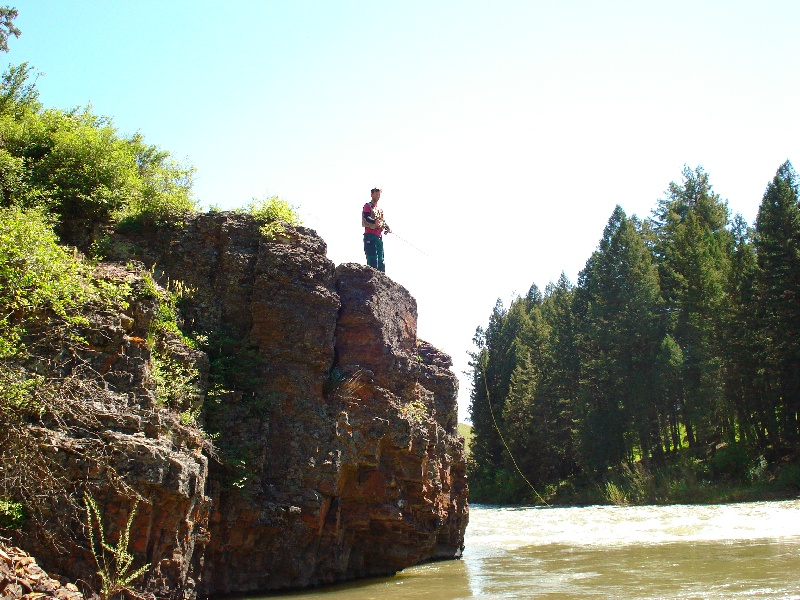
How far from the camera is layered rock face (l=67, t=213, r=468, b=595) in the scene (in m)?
10.8

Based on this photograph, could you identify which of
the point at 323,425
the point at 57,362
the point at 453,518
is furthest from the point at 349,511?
the point at 57,362

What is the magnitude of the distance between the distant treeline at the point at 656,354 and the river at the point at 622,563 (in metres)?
8.38

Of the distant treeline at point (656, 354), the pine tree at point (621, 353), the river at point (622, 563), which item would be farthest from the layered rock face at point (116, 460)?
the pine tree at point (621, 353)

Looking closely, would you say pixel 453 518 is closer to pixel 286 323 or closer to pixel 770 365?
pixel 286 323

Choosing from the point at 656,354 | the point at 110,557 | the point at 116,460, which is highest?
the point at 656,354

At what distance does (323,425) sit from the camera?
39.3ft

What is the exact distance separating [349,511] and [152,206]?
6.84 m

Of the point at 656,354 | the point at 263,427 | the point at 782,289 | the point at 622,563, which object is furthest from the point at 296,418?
the point at 656,354

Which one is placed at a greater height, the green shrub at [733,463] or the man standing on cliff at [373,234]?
the man standing on cliff at [373,234]

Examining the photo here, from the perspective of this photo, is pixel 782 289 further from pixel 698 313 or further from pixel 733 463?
pixel 733 463

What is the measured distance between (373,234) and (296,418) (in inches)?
206

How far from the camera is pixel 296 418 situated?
11867 millimetres

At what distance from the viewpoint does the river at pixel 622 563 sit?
10.1 meters

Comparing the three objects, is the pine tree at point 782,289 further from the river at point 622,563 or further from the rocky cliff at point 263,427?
the rocky cliff at point 263,427
